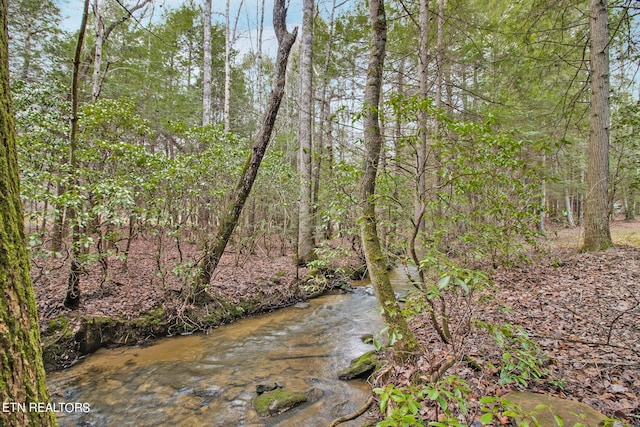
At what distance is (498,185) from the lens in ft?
20.2

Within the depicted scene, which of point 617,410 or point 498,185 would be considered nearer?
point 617,410

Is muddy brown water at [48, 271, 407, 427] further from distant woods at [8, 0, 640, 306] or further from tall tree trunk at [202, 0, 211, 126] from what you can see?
tall tree trunk at [202, 0, 211, 126]

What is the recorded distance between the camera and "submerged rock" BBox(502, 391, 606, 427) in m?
2.20

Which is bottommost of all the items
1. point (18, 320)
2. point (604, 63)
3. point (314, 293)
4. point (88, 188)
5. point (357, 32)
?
point (314, 293)

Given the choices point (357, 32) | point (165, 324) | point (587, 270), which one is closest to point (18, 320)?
point (165, 324)

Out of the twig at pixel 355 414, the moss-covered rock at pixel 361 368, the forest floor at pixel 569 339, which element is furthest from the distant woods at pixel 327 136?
the moss-covered rock at pixel 361 368

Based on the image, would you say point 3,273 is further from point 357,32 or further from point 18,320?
point 357,32

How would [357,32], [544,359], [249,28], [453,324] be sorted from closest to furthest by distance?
[544,359] → [453,324] → [357,32] → [249,28]

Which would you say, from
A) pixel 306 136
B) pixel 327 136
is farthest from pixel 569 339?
pixel 327 136

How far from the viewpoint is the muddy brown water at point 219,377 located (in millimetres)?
3654

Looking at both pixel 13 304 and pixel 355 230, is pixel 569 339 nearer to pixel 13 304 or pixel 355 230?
pixel 355 230

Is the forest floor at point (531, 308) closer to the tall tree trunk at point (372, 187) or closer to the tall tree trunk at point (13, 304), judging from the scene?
the tall tree trunk at point (372, 187)

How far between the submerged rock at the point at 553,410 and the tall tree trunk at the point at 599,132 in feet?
20.0

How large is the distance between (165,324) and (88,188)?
9.73 ft
